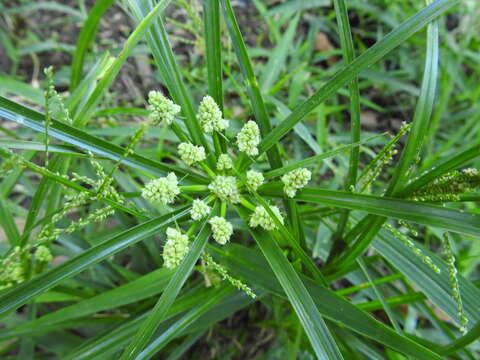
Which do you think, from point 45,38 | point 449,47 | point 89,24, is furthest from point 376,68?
point 45,38

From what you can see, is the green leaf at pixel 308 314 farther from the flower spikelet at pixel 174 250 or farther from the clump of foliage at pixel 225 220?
the flower spikelet at pixel 174 250

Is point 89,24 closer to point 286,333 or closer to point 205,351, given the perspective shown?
point 286,333

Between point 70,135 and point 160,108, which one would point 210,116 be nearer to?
point 160,108

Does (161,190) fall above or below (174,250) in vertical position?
above

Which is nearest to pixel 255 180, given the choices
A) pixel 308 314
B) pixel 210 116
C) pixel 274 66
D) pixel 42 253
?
pixel 210 116

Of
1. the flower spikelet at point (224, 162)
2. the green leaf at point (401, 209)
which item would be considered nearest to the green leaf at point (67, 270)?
the flower spikelet at point (224, 162)

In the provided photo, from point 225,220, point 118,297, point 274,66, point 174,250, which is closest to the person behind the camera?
point 174,250
